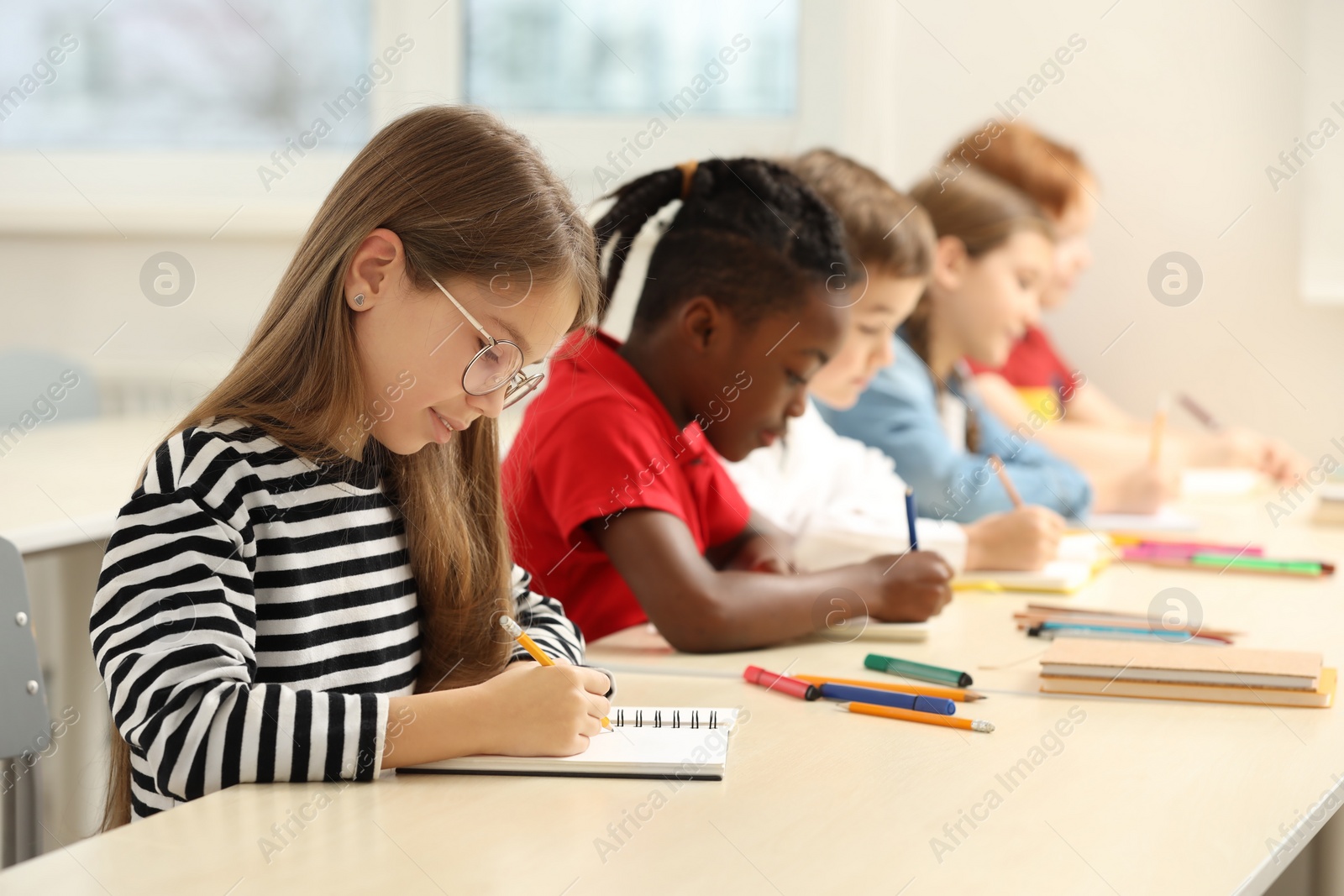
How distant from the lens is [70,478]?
175 centimetres

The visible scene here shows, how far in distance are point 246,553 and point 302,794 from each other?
0.16 metres

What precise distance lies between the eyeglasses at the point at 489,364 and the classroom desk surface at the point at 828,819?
270 millimetres

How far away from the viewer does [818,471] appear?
5.89ft

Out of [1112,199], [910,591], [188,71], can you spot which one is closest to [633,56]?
[188,71]

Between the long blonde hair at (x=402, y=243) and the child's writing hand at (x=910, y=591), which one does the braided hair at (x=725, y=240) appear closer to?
the child's writing hand at (x=910, y=591)

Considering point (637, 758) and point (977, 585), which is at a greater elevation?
point (637, 758)

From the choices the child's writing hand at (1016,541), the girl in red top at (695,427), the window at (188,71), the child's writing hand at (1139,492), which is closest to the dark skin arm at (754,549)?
the girl in red top at (695,427)

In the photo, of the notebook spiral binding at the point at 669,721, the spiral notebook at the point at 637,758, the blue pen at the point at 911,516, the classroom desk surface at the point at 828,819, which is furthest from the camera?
the blue pen at the point at 911,516

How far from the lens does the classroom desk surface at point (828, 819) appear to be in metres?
0.64

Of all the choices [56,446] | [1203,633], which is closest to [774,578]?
[1203,633]

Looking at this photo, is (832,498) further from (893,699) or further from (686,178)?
(893,699)

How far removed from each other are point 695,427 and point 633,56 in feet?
5.62

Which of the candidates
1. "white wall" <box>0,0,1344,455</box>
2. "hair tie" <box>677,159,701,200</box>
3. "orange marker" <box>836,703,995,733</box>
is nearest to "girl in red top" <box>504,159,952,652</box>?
"hair tie" <box>677,159,701,200</box>

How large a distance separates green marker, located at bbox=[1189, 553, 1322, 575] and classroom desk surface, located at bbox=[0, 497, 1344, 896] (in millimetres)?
624
